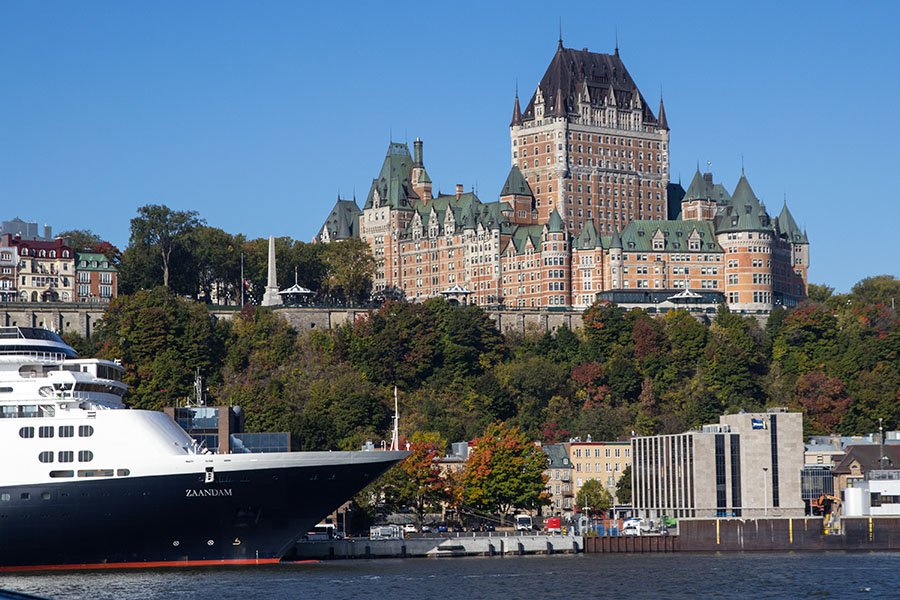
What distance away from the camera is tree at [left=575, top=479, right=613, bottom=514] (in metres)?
154

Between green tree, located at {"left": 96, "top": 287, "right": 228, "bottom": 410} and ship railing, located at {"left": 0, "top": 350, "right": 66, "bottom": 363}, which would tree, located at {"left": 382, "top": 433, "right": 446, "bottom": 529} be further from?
ship railing, located at {"left": 0, "top": 350, "right": 66, "bottom": 363}

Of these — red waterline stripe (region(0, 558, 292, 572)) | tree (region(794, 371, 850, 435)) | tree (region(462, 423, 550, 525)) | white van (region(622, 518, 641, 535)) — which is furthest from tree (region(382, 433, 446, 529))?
tree (region(794, 371, 850, 435))

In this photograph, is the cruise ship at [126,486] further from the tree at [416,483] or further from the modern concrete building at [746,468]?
the modern concrete building at [746,468]

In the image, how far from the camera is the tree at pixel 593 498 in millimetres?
154000

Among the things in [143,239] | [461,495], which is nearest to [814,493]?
[461,495]

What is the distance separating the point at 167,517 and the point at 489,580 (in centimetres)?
1876

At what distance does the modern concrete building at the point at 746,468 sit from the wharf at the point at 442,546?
14.9 m

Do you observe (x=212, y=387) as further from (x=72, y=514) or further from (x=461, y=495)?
(x=72, y=514)

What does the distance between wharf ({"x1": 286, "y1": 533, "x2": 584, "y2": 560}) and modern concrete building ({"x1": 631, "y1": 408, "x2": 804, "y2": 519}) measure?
1485 centimetres

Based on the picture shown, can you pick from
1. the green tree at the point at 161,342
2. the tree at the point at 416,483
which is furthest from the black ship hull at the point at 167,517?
the green tree at the point at 161,342

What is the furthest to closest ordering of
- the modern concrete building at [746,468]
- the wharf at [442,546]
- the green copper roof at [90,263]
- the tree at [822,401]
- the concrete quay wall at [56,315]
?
the green copper roof at [90,263], the concrete quay wall at [56,315], the tree at [822,401], the modern concrete building at [746,468], the wharf at [442,546]

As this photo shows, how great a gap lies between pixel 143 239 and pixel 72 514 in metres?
108

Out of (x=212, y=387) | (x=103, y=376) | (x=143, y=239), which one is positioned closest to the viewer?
(x=103, y=376)

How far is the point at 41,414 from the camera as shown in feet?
322
